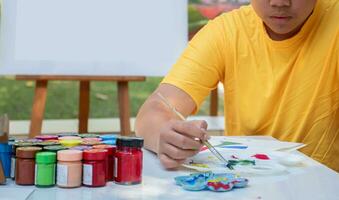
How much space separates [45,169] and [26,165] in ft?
0.12

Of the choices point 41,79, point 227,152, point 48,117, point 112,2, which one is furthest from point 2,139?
point 48,117

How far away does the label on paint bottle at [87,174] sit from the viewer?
82 cm

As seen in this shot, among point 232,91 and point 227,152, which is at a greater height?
point 232,91

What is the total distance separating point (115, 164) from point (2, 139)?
0.67 ft

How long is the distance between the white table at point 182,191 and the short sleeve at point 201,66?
52cm

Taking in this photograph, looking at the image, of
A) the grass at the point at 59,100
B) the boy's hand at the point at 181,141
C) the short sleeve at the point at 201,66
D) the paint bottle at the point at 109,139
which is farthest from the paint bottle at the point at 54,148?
the grass at the point at 59,100

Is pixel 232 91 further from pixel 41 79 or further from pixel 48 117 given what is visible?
pixel 48 117

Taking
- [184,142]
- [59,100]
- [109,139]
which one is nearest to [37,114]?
[109,139]

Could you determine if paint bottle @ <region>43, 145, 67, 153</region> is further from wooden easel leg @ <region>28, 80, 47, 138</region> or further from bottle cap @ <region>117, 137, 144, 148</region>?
wooden easel leg @ <region>28, 80, 47, 138</region>

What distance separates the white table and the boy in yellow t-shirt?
1.38ft

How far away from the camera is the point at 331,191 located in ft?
2.67

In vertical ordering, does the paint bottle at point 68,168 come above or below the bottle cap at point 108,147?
below

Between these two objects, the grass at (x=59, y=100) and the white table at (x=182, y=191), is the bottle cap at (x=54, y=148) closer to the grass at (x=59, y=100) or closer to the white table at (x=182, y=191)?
the white table at (x=182, y=191)

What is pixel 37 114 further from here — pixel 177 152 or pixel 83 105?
pixel 177 152
